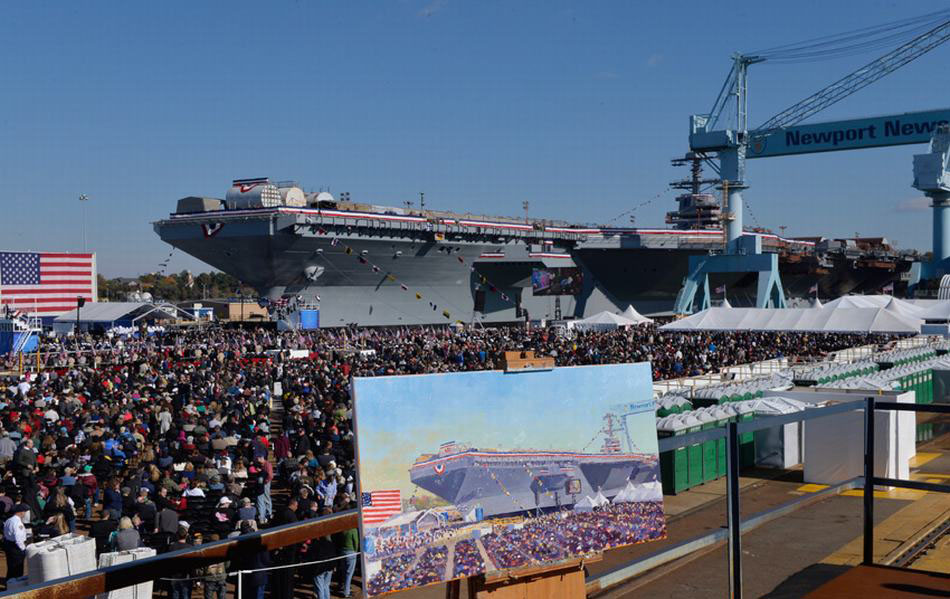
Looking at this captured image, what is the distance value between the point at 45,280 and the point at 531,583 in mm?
64555

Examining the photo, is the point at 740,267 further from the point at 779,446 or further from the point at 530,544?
the point at 530,544

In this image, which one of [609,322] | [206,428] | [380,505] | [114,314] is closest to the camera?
[380,505]

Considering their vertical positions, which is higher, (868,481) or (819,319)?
(819,319)

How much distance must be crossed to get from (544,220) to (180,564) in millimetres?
72876

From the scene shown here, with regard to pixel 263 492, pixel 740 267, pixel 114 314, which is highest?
pixel 740 267

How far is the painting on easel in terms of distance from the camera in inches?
134

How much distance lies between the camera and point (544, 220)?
75188 mm

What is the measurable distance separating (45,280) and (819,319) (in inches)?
1972

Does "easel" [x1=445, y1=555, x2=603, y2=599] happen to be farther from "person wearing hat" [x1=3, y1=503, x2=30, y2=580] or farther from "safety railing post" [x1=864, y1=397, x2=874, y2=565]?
"person wearing hat" [x1=3, y1=503, x2=30, y2=580]

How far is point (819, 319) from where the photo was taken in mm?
36812

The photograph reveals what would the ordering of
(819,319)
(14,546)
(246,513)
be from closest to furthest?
(14,546), (246,513), (819,319)

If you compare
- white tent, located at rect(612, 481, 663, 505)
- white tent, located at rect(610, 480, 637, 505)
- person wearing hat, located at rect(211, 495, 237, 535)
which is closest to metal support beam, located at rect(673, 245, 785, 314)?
person wearing hat, located at rect(211, 495, 237, 535)

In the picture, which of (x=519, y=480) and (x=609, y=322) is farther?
(x=609, y=322)

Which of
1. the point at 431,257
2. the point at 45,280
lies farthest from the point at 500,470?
the point at 45,280
